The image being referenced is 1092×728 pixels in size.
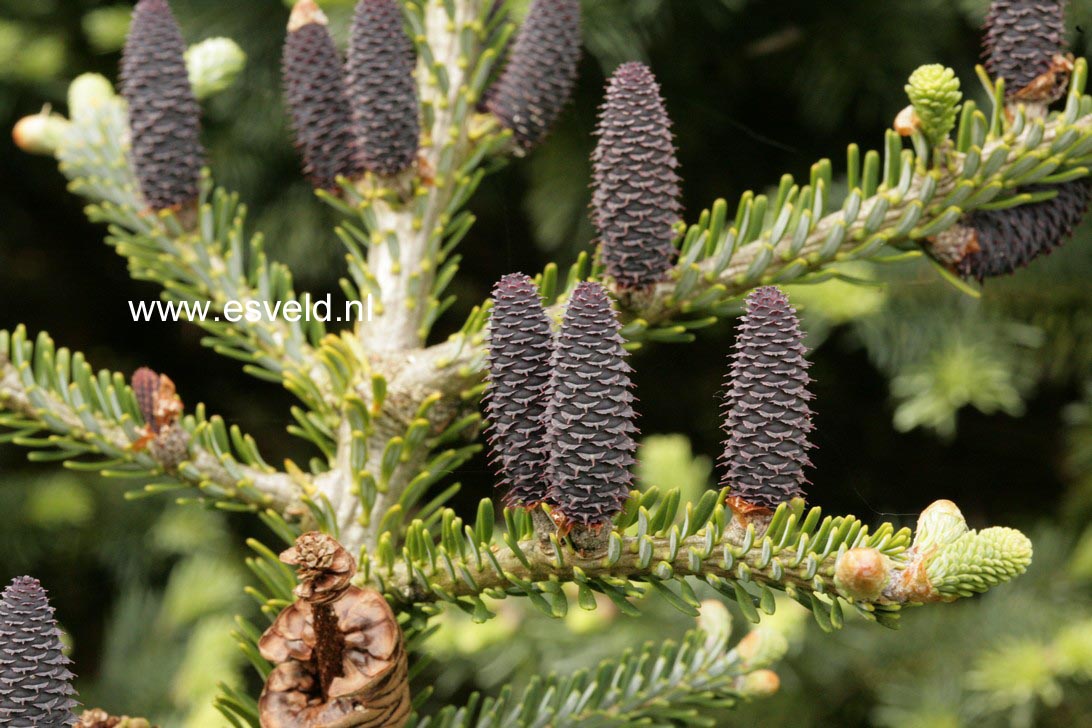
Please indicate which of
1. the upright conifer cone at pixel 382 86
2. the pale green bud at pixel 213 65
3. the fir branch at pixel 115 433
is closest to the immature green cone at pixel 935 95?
the upright conifer cone at pixel 382 86

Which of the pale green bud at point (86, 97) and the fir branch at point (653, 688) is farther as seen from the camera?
the pale green bud at point (86, 97)

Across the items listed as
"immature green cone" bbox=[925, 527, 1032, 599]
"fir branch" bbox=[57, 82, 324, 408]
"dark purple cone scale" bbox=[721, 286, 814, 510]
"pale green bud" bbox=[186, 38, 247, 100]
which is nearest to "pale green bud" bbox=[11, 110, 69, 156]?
"fir branch" bbox=[57, 82, 324, 408]

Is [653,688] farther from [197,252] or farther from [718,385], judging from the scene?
[718,385]

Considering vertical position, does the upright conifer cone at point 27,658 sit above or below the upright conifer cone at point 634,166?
below

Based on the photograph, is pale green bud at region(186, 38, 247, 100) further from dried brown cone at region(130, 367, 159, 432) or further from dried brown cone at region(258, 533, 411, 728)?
dried brown cone at region(258, 533, 411, 728)

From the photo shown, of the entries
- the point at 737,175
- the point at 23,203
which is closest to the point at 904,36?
the point at 737,175

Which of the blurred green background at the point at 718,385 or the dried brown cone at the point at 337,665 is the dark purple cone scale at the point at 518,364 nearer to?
the dried brown cone at the point at 337,665
